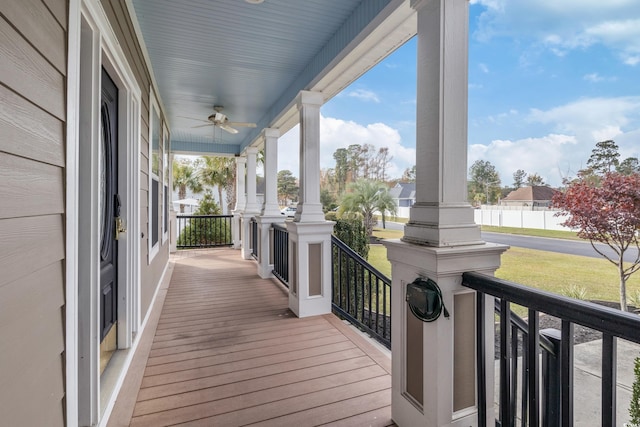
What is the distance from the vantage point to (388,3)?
2029 mm

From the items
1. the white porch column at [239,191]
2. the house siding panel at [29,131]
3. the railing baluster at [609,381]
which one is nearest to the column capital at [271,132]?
the white porch column at [239,191]

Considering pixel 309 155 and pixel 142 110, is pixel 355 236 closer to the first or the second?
pixel 309 155

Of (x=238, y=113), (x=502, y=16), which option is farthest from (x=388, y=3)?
(x=238, y=113)

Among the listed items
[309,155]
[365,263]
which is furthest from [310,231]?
[309,155]

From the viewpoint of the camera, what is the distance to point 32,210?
0.99 meters

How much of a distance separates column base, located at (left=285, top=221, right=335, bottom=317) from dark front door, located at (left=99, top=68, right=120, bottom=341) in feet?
5.42

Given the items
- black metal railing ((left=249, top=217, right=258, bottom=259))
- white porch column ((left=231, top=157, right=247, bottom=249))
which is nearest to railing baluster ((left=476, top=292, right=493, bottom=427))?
black metal railing ((left=249, top=217, right=258, bottom=259))

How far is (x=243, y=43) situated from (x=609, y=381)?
3255 mm

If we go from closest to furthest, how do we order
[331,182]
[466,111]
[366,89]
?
[466,111] → [331,182] → [366,89]

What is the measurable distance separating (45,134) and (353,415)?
6.43 ft

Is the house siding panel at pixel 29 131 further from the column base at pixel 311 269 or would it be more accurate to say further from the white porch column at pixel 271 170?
the white porch column at pixel 271 170

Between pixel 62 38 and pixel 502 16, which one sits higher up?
pixel 502 16

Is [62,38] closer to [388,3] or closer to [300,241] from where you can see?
[388,3]

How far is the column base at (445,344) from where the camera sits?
59.8 inches
